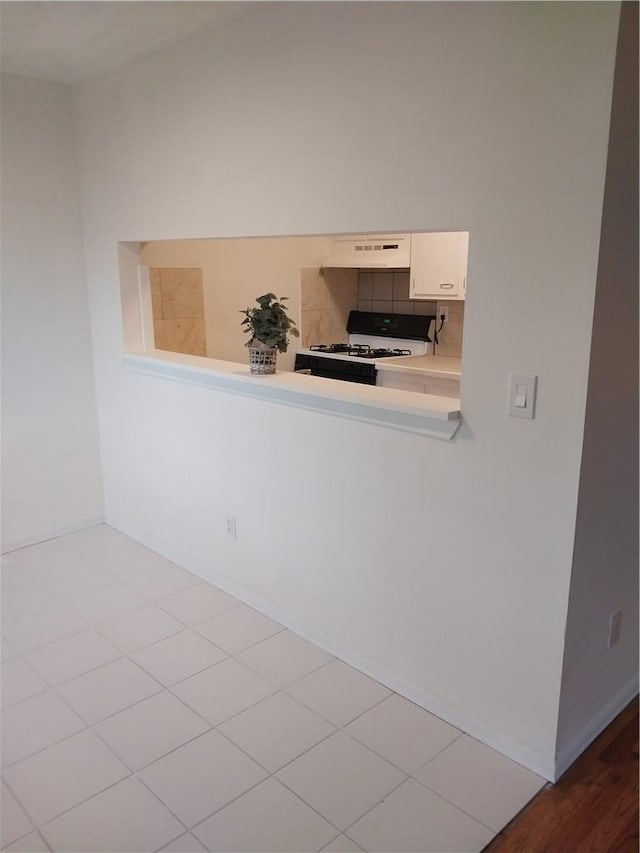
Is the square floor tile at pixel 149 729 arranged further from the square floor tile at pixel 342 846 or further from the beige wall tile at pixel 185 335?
the beige wall tile at pixel 185 335

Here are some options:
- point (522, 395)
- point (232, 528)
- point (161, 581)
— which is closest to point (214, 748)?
point (232, 528)

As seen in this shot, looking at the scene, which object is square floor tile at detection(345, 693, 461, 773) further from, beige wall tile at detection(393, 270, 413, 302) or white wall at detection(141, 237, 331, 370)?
beige wall tile at detection(393, 270, 413, 302)

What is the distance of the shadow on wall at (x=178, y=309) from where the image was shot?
381 centimetres

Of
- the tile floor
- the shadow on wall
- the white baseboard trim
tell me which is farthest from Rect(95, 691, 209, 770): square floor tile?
the shadow on wall

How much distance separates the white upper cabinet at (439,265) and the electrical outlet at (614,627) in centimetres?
203

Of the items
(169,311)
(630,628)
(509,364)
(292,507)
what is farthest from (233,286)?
(630,628)

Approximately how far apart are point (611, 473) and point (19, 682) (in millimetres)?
2274

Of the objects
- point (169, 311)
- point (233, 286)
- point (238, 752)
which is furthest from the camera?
point (233, 286)

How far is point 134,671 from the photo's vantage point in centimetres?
256

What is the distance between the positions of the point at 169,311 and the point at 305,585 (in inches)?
78.0

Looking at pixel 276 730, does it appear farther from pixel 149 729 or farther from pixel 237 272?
pixel 237 272

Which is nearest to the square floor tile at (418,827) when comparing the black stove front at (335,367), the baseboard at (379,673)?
the baseboard at (379,673)

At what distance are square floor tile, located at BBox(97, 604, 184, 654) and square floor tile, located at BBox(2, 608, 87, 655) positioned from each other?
14 cm

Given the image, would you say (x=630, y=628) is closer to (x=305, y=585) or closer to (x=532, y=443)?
(x=532, y=443)
